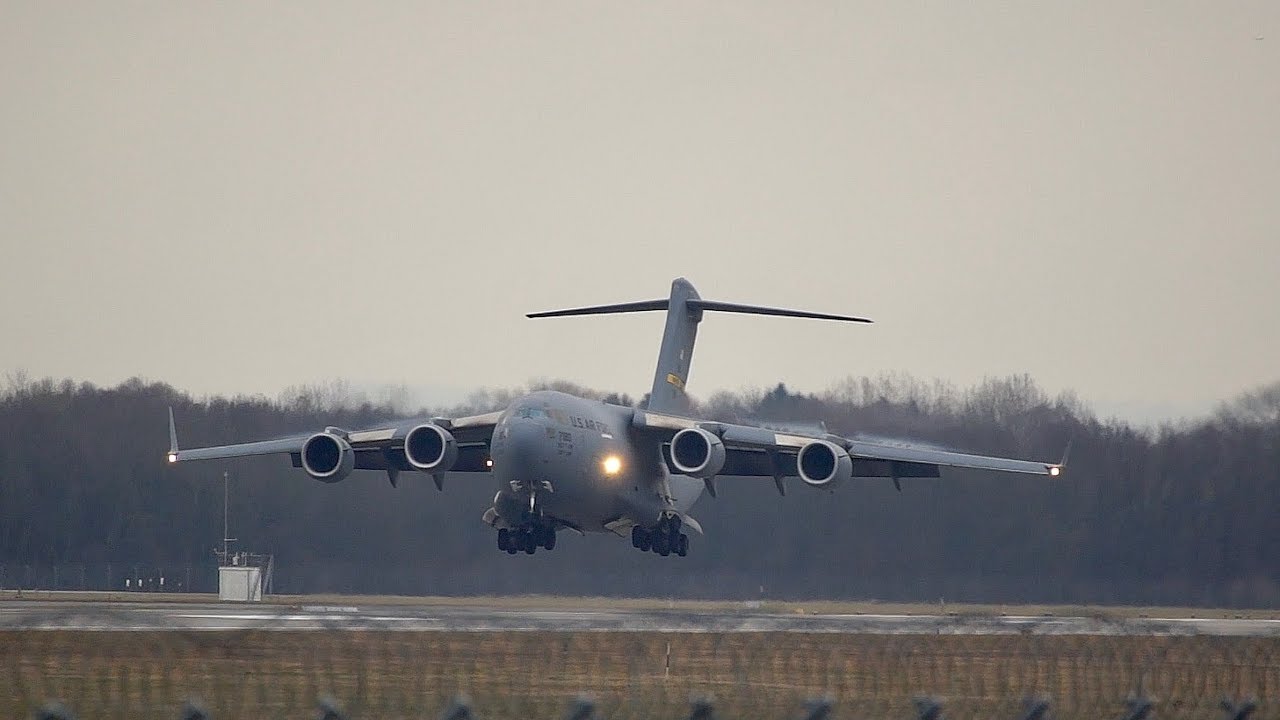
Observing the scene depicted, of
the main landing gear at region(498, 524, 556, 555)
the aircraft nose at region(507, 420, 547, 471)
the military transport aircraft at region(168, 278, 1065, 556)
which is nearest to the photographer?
the aircraft nose at region(507, 420, 547, 471)

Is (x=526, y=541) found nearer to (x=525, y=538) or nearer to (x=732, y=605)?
(x=525, y=538)

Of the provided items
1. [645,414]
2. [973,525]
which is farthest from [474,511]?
[973,525]

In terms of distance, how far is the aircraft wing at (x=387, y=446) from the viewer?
29047 millimetres

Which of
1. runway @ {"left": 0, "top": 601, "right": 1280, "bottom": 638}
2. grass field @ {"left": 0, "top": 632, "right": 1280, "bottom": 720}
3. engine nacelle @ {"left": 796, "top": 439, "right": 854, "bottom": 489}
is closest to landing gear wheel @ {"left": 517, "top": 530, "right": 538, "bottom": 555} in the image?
runway @ {"left": 0, "top": 601, "right": 1280, "bottom": 638}

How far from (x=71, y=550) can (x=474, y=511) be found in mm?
9743

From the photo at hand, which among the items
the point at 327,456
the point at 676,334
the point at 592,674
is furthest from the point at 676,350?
the point at 592,674

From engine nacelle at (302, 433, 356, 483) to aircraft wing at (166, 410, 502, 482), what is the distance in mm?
205

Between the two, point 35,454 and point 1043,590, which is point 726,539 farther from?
point 35,454

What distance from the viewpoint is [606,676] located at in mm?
13516

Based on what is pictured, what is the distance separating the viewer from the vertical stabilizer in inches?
1270

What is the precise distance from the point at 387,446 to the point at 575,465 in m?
4.47

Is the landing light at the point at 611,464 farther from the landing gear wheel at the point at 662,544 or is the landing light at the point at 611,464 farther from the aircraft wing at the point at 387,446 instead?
the landing gear wheel at the point at 662,544

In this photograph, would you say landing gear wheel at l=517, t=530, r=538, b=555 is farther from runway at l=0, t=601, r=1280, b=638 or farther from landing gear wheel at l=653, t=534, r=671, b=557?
landing gear wheel at l=653, t=534, r=671, b=557

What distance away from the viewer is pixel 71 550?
39125 mm
